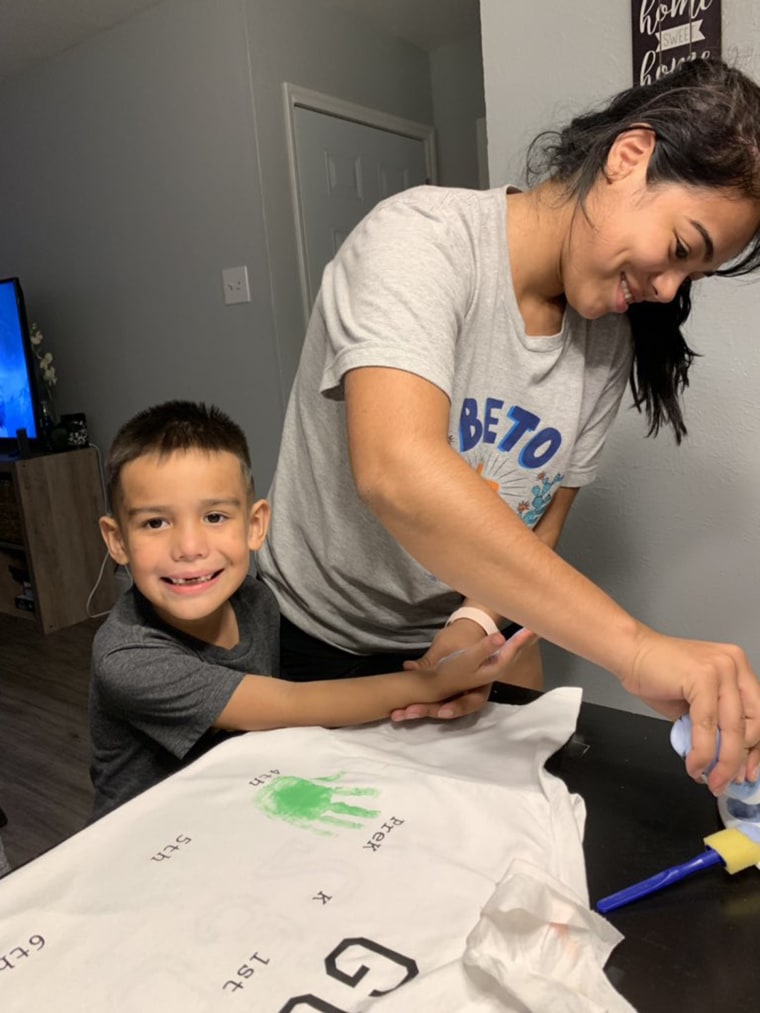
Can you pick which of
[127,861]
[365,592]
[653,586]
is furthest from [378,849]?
[653,586]

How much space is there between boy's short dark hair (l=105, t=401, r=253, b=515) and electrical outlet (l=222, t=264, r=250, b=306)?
2.07m

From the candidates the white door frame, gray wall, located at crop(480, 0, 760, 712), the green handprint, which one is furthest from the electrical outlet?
the green handprint

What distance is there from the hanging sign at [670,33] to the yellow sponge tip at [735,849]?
3.58 feet

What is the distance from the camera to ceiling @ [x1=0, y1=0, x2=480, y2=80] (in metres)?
2.73

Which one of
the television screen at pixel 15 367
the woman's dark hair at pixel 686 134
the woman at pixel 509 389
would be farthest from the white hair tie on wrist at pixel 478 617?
the television screen at pixel 15 367

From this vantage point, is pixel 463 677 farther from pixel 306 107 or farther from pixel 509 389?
pixel 306 107

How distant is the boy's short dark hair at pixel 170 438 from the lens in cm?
81

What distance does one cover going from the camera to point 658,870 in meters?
0.53

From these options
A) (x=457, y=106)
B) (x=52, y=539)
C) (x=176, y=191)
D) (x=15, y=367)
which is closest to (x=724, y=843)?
(x=176, y=191)

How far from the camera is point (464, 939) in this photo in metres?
0.45

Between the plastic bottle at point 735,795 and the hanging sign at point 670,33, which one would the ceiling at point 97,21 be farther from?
the plastic bottle at point 735,795

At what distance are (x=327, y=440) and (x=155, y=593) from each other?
251mm

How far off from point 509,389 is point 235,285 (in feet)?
7.18

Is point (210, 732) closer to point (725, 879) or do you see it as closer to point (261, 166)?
point (725, 879)
